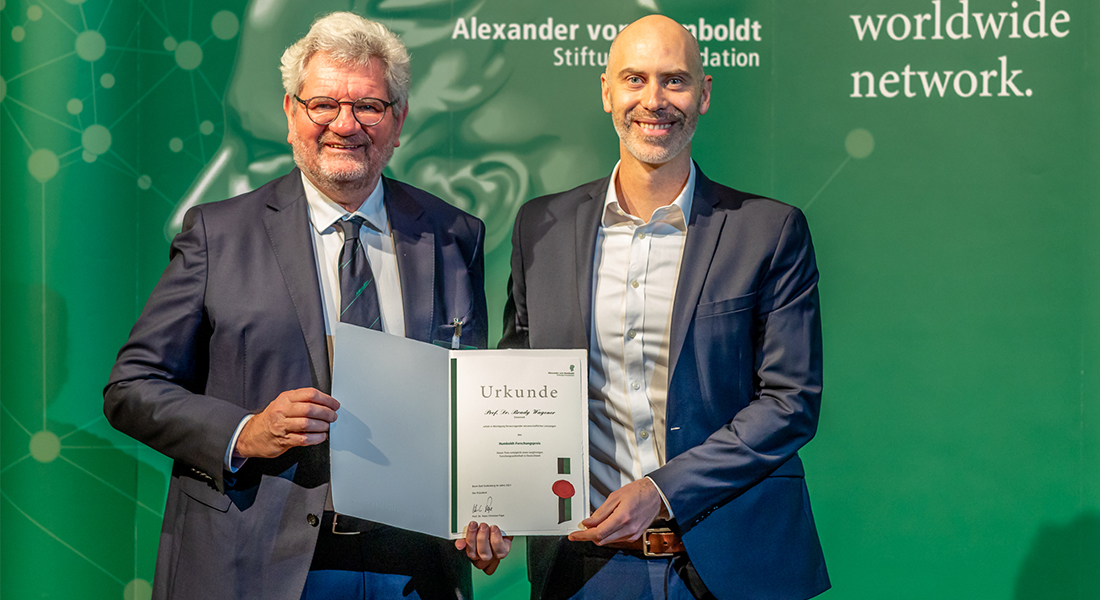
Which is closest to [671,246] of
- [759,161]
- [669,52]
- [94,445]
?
[669,52]

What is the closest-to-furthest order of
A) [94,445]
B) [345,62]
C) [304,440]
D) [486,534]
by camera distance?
[304,440]
[486,534]
[345,62]
[94,445]

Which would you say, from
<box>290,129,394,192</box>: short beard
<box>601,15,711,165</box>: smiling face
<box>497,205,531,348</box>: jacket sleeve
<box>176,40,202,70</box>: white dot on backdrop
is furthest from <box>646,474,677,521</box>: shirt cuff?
<box>176,40,202,70</box>: white dot on backdrop

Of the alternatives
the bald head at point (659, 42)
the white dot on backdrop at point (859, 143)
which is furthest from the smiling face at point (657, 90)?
the white dot on backdrop at point (859, 143)

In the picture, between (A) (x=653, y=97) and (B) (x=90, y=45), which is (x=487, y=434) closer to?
(A) (x=653, y=97)

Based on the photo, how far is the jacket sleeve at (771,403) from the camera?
216 cm

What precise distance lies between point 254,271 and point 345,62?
57 centimetres

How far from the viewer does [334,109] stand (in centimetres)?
230

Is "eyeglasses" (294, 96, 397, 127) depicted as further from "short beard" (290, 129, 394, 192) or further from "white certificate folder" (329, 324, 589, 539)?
"white certificate folder" (329, 324, 589, 539)

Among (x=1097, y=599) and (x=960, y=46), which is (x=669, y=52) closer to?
(x=960, y=46)

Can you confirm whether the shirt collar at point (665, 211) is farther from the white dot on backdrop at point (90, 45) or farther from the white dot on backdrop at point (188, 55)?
the white dot on backdrop at point (90, 45)

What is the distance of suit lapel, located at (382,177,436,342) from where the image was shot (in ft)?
7.45

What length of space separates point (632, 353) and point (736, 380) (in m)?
0.27

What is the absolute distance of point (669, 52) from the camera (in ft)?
7.78

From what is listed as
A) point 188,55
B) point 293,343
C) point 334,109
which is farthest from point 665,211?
point 188,55
